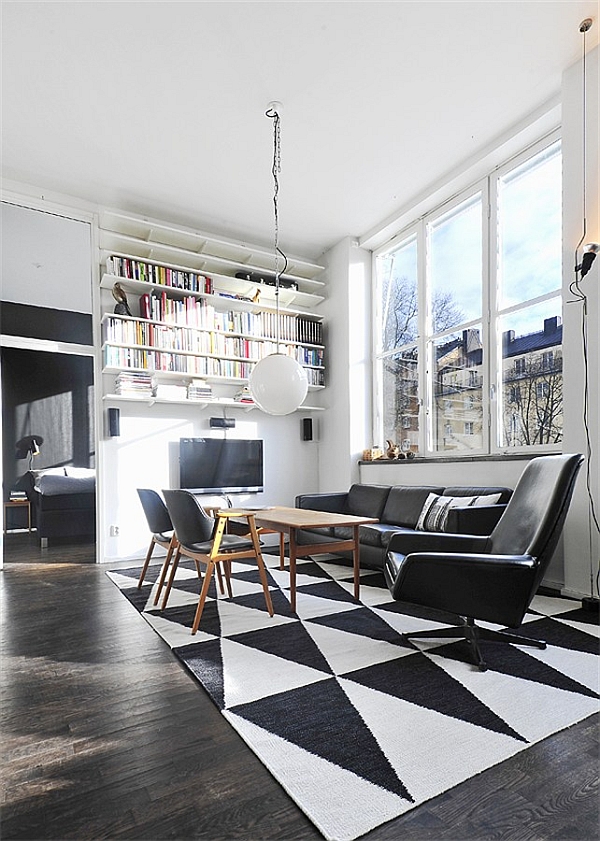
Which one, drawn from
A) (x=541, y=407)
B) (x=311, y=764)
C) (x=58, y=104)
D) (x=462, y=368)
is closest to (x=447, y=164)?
(x=462, y=368)

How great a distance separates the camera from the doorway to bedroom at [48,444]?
6.57 metres

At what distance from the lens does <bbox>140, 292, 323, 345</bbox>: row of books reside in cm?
→ 525

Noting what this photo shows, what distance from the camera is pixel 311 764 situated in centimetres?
160

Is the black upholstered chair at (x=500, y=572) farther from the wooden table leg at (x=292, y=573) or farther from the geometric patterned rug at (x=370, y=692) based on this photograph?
the wooden table leg at (x=292, y=573)

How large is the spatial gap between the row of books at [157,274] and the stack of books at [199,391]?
97 centimetres

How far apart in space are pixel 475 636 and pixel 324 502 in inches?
114

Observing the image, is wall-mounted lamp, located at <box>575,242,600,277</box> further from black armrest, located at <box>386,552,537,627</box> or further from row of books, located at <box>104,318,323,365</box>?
row of books, located at <box>104,318,323,365</box>

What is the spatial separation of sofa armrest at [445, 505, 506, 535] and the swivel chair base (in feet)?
3.27

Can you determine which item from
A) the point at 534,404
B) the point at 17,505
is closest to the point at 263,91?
the point at 534,404

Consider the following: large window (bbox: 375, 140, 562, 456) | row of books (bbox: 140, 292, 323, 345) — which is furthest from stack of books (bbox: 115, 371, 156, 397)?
large window (bbox: 375, 140, 562, 456)

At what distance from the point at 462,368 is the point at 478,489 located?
1.27 meters

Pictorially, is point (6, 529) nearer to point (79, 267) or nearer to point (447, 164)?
point (79, 267)

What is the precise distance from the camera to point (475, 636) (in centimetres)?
246

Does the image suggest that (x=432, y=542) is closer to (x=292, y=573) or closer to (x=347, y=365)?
(x=292, y=573)
